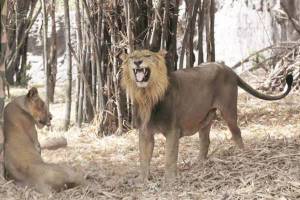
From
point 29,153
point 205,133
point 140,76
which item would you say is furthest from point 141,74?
point 205,133

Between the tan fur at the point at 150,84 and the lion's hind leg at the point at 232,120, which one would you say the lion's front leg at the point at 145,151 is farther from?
the lion's hind leg at the point at 232,120

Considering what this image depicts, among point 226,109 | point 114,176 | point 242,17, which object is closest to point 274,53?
point 242,17

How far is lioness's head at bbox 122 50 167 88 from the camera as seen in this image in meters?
5.32

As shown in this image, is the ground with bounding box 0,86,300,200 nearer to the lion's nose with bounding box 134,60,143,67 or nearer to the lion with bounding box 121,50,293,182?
the lion with bounding box 121,50,293,182

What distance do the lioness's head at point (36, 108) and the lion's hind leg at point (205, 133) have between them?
1554mm

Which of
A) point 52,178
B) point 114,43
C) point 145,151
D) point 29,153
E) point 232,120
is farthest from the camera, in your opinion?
point 114,43

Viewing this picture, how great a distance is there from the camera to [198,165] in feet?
19.1

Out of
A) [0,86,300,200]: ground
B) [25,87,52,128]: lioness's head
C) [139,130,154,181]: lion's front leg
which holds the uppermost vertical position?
[25,87,52,128]: lioness's head

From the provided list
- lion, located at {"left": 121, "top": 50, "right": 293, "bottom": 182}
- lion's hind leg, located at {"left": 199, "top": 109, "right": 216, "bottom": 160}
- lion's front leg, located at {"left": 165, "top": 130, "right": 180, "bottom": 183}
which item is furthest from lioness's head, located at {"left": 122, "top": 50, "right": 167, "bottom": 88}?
lion's hind leg, located at {"left": 199, "top": 109, "right": 216, "bottom": 160}

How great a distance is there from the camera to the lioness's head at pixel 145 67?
5.32 m

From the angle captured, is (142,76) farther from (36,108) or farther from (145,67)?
(36,108)

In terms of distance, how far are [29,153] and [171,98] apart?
1327 millimetres

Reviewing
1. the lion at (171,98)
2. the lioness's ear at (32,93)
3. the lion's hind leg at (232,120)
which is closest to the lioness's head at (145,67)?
the lion at (171,98)

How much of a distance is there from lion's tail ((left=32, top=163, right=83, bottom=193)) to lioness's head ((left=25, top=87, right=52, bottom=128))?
22.9 inches
